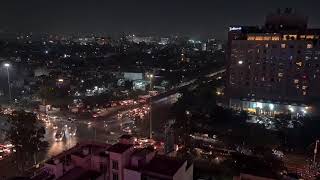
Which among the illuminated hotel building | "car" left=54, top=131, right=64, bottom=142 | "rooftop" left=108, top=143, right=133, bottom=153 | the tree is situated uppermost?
the illuminated hotel building

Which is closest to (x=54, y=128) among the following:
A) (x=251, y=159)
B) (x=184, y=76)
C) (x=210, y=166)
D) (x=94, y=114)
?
(x=94, y=114)

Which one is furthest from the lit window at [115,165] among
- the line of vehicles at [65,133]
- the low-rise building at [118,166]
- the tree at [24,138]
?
the line of vehicles at [65,133]

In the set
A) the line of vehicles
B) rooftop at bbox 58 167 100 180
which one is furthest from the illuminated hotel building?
rooftop at bbox 58 167 100 180

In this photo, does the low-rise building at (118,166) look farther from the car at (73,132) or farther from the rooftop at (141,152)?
the car at (73,132)

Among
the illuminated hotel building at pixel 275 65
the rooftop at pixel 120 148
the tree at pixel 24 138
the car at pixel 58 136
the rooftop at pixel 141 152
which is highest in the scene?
the illuminated hotel building at pixel 275 65

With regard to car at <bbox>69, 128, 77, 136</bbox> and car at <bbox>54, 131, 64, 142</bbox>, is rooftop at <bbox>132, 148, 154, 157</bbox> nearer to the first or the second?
car at <bbox>54, 131, 64, 142</bbox>

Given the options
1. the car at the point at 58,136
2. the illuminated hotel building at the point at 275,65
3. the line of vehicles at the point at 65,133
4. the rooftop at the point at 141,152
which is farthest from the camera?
the illuminated hotel building at the point at 275,65
